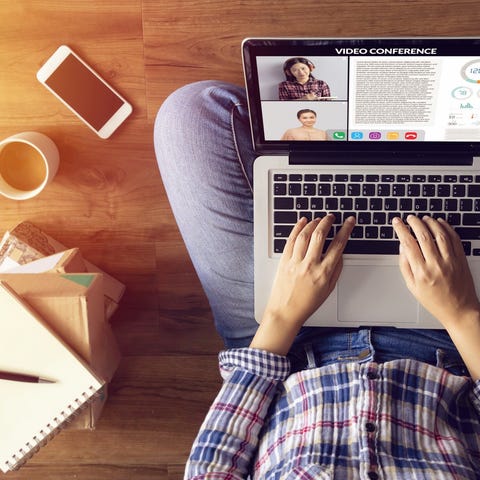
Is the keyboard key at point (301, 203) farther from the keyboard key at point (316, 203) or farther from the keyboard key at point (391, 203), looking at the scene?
the keyboard key at point (391, 203)

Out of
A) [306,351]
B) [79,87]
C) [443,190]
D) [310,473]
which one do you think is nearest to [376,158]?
[443,190]

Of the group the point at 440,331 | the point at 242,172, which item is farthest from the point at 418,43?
the point at 440,331

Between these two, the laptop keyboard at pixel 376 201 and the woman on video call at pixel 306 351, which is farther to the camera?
the laptop keyboard at pixel 376 201

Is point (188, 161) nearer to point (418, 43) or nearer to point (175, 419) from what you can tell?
point (418, 43)

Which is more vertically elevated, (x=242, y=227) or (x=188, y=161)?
(x=188, y=161)

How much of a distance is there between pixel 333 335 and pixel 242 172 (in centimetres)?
31

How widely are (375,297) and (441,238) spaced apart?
0.14 metres

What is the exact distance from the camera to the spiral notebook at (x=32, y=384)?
0.90 metres

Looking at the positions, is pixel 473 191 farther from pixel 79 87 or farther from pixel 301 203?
pixel 79 87

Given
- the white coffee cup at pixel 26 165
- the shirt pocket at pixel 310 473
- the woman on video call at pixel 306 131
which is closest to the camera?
the shirt pocket at pixel 310 473

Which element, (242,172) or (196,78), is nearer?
(242,172)

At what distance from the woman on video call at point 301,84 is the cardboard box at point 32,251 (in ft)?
1.81

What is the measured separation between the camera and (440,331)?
37.0 inches

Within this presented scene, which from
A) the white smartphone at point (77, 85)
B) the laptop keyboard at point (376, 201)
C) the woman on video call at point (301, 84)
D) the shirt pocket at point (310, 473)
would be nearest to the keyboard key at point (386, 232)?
the laptop keyboard at point (376, 201)
